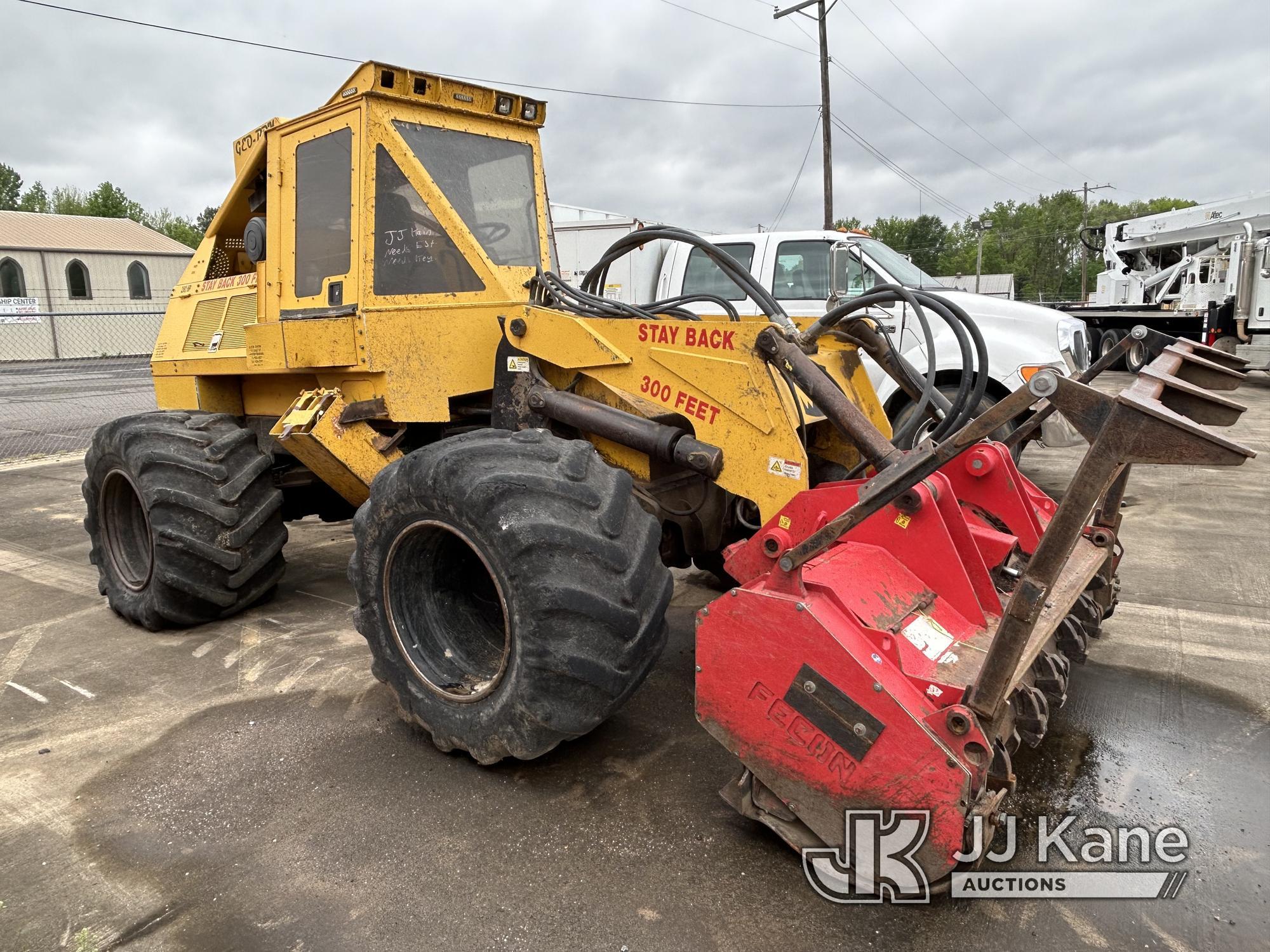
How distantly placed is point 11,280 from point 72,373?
11018 millimetres

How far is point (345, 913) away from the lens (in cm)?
255

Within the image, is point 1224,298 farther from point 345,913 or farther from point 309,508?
point 345,913

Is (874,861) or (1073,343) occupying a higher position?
(1073,343)

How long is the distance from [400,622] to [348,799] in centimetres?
66

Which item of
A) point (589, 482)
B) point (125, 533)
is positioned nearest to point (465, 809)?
point (589, 482)

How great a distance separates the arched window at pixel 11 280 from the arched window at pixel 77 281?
1.38 meters

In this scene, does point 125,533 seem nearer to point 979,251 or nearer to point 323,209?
point 323,209

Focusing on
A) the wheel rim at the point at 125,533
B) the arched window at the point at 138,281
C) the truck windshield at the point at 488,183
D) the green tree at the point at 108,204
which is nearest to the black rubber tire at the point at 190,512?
the wheel rim at the point at 125,533

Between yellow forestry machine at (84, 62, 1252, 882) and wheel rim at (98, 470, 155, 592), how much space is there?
0.05 feet

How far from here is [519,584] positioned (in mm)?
2904

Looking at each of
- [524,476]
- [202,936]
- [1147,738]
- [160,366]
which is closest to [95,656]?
[160,366]

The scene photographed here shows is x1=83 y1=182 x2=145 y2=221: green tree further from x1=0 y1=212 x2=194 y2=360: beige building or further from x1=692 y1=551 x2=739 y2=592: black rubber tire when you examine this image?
x1=692 y1=551 x2=739 y2=592: black rubber tire

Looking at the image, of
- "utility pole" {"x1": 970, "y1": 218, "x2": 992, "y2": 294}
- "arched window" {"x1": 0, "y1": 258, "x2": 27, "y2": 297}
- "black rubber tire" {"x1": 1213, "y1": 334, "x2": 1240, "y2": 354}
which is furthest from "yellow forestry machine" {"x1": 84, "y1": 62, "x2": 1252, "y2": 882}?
"arched window" {"x1": 0, "y1": 258, "x2": 27, "y2": 297}

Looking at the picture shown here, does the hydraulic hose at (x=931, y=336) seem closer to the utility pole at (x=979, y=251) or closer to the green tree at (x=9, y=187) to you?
the utility pole at (x=979, y=251)
